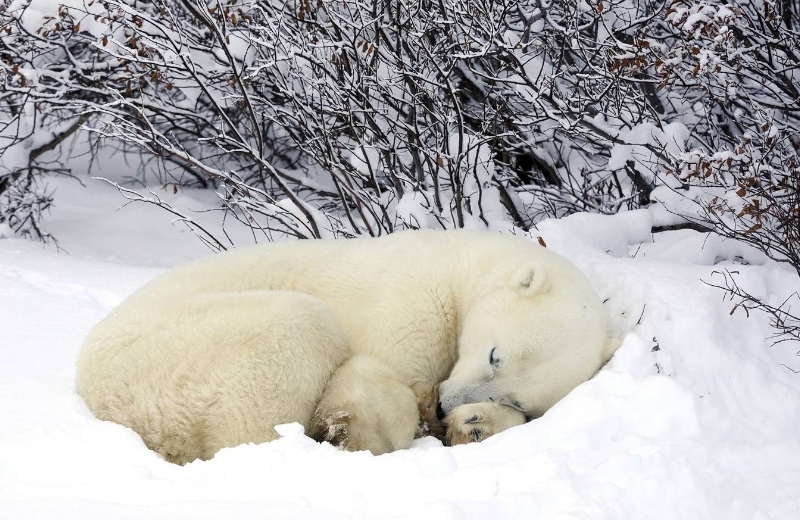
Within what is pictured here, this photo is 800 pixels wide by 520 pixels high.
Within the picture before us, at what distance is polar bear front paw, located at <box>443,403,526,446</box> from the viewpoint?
3.04 m

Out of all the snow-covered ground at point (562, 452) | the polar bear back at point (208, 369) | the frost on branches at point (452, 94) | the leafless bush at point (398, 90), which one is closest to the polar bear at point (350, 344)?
the polar bear back at point (208, 369)

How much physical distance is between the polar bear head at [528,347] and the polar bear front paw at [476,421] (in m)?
0.04

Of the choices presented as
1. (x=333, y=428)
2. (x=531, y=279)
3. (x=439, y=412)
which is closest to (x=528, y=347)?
(x=531, y=279)

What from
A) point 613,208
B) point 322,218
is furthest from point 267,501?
point 613,208

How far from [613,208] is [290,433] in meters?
4.26

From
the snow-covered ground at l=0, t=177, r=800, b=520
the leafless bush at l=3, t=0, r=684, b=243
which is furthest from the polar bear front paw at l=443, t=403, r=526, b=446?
the leafless bush at l=3, t=0, r=684, b=243

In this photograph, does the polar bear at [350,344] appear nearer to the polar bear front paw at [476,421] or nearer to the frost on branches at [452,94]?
the polar bear front paw at [476,421]

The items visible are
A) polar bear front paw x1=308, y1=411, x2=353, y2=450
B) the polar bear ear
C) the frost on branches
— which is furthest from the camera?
the frost on branches

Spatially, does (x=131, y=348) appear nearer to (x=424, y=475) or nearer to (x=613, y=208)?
(x=424, y=475)

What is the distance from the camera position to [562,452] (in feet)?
8.02

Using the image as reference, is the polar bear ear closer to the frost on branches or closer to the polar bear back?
the polar bear back

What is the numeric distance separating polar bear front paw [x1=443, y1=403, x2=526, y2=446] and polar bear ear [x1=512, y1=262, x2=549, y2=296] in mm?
527

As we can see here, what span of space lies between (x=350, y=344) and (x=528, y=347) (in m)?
0.77

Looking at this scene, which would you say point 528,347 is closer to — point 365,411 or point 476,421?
point 476,421
